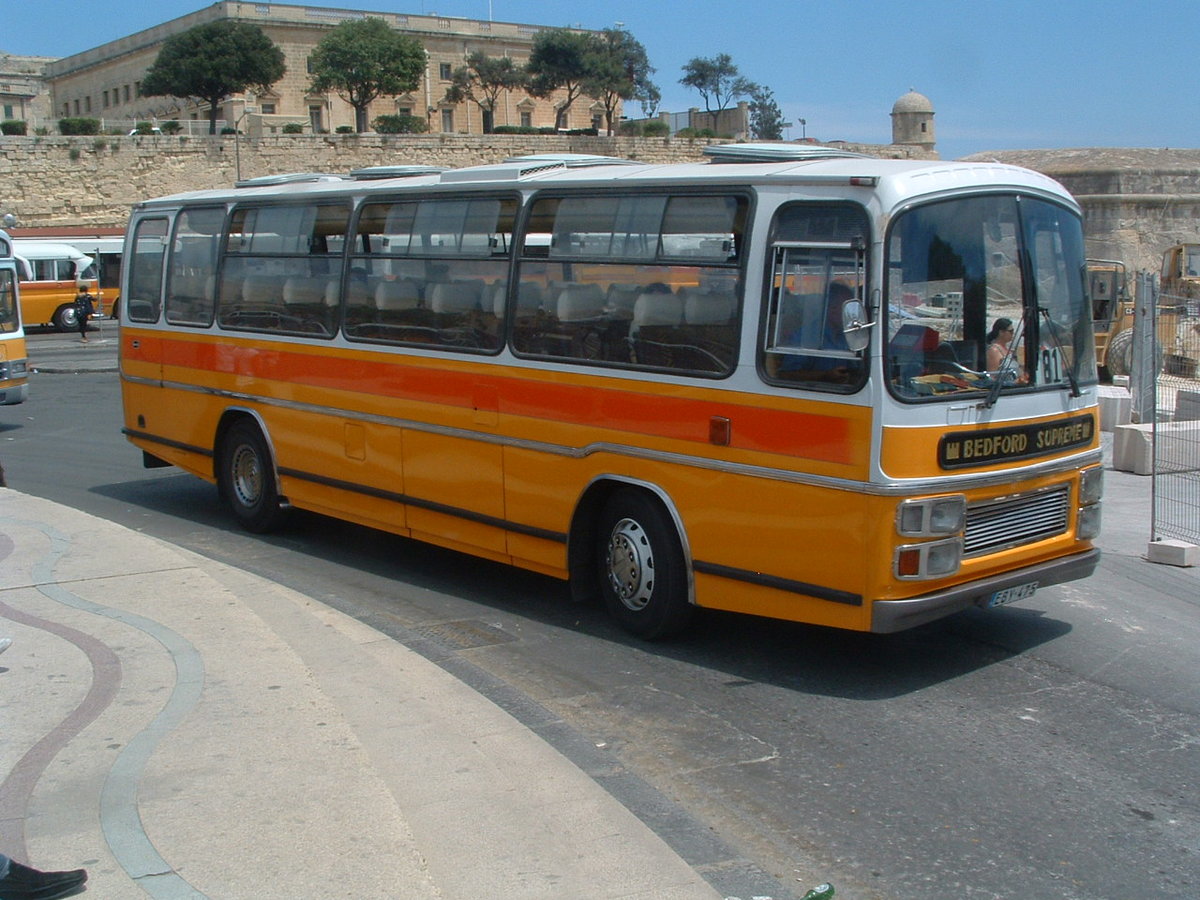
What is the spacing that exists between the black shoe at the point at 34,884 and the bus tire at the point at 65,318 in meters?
39.7

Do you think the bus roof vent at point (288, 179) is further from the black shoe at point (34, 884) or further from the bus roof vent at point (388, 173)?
the black shoe at point (34, 884)

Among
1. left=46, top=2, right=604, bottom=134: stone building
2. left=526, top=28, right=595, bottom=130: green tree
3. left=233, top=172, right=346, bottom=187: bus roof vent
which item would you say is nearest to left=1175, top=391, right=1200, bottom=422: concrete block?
left=233, top=172, right=346, bottom=187: bus roof vent

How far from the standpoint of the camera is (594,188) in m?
7.65

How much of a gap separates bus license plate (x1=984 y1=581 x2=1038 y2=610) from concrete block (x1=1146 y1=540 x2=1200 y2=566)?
3.13 metres

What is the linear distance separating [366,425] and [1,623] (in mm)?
2979

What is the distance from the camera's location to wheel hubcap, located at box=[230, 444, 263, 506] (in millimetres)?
10766

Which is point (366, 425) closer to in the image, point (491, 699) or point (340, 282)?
point (340, 282)

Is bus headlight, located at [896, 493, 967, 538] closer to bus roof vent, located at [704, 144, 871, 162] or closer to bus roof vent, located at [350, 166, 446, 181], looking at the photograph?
bus roof vent, located at [704, 144, 871, 162]

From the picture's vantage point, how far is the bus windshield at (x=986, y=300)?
20.2ft

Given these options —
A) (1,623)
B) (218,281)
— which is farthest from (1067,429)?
(218,281)

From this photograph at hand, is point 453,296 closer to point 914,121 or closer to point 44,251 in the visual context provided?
point 44,251

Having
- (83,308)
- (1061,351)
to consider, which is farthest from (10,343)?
(83,308)

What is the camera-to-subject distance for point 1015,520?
6.70 m

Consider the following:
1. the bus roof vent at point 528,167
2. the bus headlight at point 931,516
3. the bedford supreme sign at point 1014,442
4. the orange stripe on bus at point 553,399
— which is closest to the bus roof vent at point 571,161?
the bus roof vent at point 528,167
